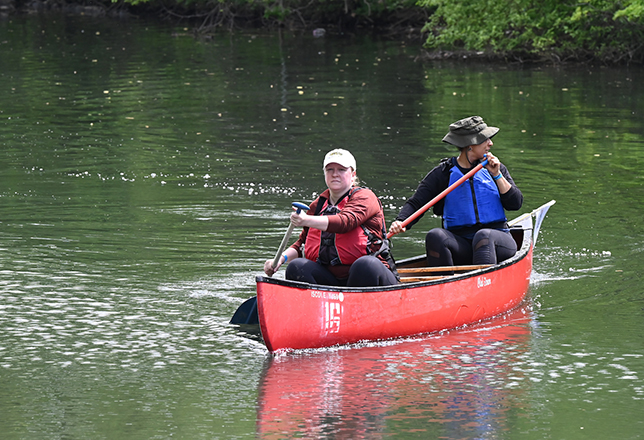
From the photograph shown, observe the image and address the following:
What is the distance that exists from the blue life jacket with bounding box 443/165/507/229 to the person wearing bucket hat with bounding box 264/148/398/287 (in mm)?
997

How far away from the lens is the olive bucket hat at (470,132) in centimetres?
772

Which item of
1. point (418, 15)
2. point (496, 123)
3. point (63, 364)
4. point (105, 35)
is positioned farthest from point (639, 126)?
point (105, 35)

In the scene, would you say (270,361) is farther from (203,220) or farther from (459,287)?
(203,220)

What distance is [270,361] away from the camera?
6762mm

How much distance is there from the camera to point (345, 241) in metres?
7.00

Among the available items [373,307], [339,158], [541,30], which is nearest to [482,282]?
[373,307]

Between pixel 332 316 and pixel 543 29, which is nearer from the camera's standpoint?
pixel 332 316

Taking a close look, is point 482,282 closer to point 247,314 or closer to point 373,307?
point 373,307

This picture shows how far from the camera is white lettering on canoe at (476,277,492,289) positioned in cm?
758

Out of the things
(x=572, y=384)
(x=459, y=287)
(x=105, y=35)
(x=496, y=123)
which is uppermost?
(x=105, y=35)

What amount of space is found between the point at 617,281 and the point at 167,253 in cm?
392

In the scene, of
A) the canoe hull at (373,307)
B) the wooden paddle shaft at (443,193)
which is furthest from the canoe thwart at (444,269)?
the wooden paddle shaft at (443,193)

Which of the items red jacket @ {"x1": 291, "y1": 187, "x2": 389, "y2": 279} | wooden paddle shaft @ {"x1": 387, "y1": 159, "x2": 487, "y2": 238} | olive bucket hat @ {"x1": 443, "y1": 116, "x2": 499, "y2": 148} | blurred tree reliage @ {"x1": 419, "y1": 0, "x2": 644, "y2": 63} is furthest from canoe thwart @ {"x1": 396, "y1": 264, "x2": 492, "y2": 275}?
blurred tree reliage @ {"x1": 419, "y1": 0, "x2": 644, "y2": 63}

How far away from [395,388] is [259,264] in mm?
3153
